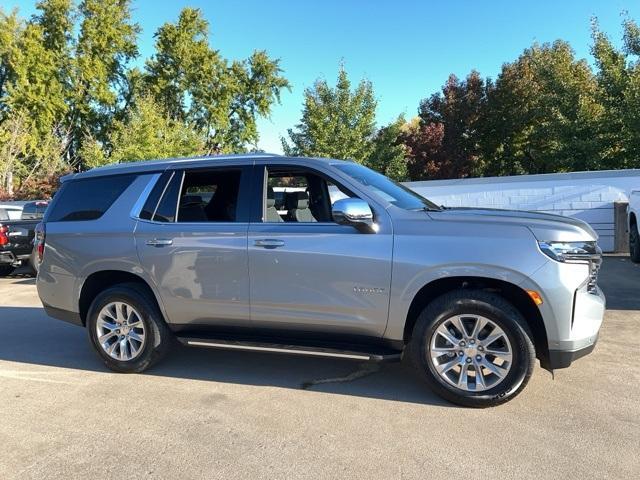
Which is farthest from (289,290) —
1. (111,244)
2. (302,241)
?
(111,244)

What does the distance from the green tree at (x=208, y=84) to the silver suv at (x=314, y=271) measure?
35807 mm

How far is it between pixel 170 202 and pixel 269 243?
1.13 metres

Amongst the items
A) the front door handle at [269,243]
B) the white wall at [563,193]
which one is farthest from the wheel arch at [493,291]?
the white wall at [563,193]

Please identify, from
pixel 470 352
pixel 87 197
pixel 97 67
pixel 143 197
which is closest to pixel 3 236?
pixel 87 197

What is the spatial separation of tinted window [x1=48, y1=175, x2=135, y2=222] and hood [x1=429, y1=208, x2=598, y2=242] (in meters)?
2.96

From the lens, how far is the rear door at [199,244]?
181 inches

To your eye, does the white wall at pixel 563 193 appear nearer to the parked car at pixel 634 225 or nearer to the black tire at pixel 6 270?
the parked car at pixel 634 225

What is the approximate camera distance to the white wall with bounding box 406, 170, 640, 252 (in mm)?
12617

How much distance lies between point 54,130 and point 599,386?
39119mm

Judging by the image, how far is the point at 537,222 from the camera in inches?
156

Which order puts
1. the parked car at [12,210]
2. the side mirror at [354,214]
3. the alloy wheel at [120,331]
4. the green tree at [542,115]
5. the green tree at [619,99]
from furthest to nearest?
the green tree at [542,115] < the green tree at [619,99] < the parked car at [12,210] < the alloy wheel at [120,331] < the side mirror at [354,214]

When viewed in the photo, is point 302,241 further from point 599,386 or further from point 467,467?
point 599,386

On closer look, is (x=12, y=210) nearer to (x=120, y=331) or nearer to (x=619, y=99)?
(x=120, y=331)

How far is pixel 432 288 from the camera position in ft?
13.7
